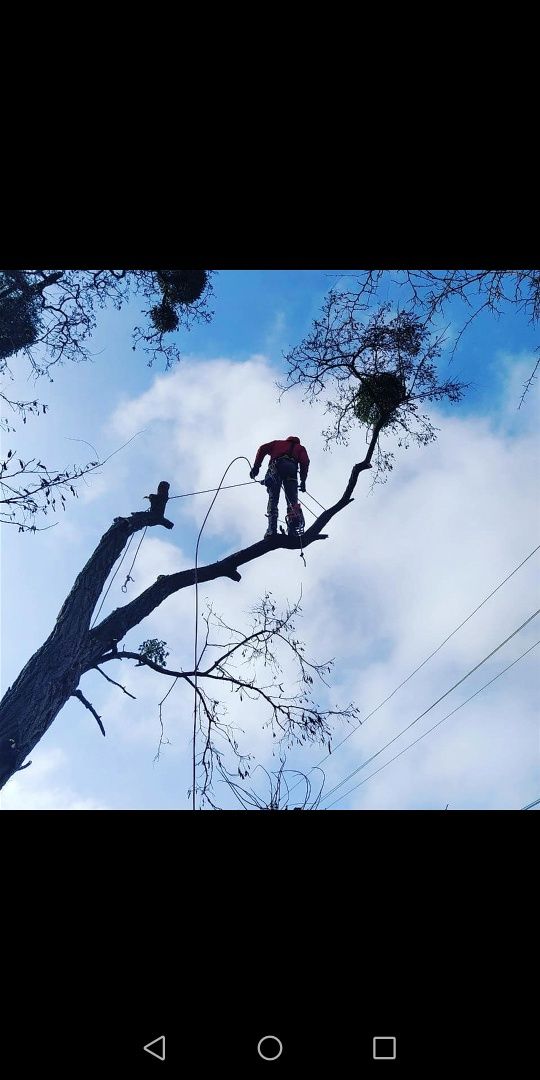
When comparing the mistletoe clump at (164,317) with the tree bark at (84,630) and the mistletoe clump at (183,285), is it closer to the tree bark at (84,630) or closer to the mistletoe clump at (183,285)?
the mistletoe clump at (183,285)

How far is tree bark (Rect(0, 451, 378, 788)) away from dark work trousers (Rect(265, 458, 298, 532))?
19 centimetres

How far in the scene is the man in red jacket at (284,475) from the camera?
17.8 feet

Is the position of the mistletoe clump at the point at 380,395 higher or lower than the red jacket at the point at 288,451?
higher

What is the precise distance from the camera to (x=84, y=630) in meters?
4.85

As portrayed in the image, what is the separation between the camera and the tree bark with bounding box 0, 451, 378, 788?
4.24 metres

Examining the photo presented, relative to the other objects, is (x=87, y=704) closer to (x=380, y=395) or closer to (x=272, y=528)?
(x=272, y=528)

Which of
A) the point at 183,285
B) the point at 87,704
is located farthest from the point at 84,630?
the point at 183,285
